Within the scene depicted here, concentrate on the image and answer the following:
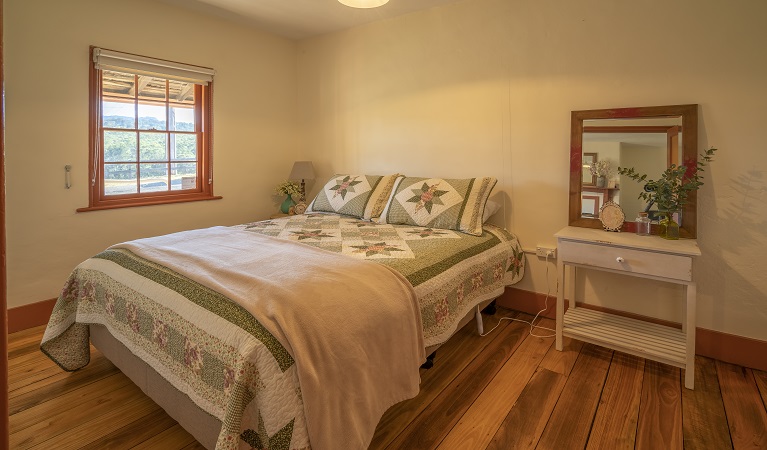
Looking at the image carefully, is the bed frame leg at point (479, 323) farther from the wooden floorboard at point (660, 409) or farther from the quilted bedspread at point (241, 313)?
the wooden floorboard at point (660, 409)

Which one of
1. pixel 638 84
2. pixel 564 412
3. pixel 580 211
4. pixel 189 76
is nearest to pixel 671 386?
pixel 564 412

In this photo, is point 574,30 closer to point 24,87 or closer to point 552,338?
point 552,338

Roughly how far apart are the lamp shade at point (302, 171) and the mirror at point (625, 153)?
2.34 m

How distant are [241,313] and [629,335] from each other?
6.77 ft

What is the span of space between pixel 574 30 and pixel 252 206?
302 centimetres

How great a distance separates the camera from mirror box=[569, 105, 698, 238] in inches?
89.0

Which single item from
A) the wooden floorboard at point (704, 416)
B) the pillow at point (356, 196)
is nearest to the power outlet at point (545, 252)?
the wooden floorboard at point (704, 416)

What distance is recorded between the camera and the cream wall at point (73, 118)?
2.52 metres

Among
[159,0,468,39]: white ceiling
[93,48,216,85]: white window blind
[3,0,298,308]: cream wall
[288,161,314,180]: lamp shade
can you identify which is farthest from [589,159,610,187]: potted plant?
[93,48,216,85]: white window blind

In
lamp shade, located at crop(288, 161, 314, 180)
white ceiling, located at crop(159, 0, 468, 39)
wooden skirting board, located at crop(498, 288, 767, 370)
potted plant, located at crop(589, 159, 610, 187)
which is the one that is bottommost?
wooden skirting board, located at crop(498, 288, 767, 370)

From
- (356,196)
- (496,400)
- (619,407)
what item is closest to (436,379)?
(496,400)

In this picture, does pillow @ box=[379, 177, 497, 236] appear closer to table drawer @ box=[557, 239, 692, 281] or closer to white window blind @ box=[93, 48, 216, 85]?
table drawer @ box=[557, 239, 692, 281]

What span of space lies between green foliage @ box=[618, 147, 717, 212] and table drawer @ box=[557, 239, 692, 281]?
333mm

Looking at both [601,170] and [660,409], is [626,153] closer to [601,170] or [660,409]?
[601,170]
